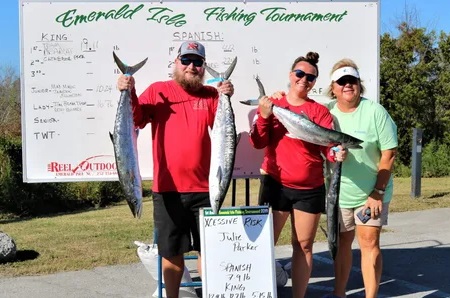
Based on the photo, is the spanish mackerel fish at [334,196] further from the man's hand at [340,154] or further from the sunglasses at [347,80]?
the sunglasses at [347,80]

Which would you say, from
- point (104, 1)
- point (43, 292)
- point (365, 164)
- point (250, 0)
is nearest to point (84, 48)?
point (104, 1)

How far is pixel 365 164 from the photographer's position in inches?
174

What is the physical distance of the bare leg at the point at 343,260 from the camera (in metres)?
4.69

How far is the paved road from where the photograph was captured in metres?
5.50

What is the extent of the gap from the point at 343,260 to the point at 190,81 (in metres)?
1.91

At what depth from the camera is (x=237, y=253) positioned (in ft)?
13.8

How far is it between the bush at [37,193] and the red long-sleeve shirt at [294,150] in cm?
853

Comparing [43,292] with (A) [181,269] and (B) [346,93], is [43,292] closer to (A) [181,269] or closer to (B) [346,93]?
(A) [181,269]

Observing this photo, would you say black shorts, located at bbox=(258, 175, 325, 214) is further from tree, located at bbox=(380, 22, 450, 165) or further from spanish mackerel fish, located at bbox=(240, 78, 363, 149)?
tree, located at bbox=(380, 22, 450, 165)

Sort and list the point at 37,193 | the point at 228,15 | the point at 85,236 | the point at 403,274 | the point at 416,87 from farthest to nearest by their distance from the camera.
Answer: the point at 416,87 → the point at 37,193 → the point at 85,236 → the point at 403,274 → the point at 228,15

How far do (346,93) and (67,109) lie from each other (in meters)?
2.45

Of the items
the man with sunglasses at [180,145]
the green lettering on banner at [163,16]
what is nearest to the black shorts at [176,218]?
the man with sunglasses at [180,145]

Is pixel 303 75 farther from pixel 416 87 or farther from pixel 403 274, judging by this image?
pixel 416 87

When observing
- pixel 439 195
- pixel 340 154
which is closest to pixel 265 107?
pixel 340 154
